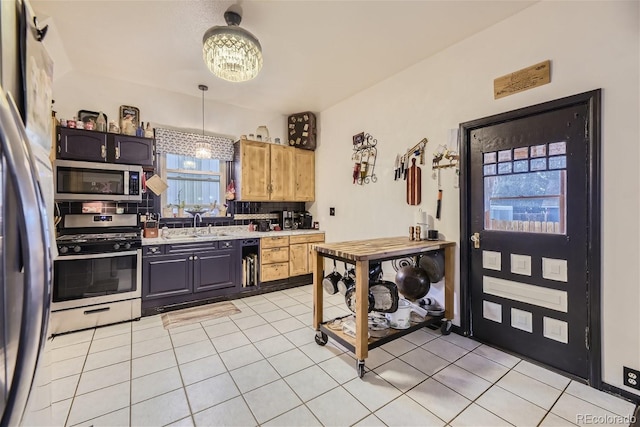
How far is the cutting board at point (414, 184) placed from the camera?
3.08m

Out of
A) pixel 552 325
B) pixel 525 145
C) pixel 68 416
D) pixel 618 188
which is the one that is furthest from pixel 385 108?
pixel 68 416

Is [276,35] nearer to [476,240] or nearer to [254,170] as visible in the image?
[254,170]

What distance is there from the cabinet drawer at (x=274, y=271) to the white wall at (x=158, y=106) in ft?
6.99

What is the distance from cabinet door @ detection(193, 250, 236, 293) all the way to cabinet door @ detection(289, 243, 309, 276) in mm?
884

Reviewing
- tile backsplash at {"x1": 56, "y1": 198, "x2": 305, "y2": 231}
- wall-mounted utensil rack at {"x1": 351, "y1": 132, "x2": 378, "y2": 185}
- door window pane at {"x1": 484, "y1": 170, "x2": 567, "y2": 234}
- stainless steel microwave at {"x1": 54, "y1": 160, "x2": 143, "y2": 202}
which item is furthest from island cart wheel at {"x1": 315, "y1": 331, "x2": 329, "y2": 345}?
stainless steel microwave at {"x1": 54, "y1": 160, "x2": 143, "y2": 202}

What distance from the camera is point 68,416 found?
66.3 inches

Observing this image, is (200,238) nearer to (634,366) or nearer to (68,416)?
(68,416)

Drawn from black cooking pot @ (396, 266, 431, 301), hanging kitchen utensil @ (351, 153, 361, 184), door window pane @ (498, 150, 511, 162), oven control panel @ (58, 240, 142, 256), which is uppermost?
hanging kitchen utensil @ (351, 153, 361, 184)

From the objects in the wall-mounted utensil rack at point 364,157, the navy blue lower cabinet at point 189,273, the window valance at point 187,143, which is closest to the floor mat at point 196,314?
the navy blue lower cabinet at point 189,273

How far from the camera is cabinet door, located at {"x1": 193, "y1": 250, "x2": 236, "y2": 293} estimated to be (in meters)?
3.54

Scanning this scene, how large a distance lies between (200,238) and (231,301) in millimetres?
952

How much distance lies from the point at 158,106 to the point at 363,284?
12.0 ft

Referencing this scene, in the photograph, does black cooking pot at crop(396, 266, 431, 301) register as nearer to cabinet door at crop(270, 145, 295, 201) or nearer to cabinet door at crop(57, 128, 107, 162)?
cabinet door at crop(270, 145, 295, 201)

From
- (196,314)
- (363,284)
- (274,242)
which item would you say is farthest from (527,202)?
(196,314)
